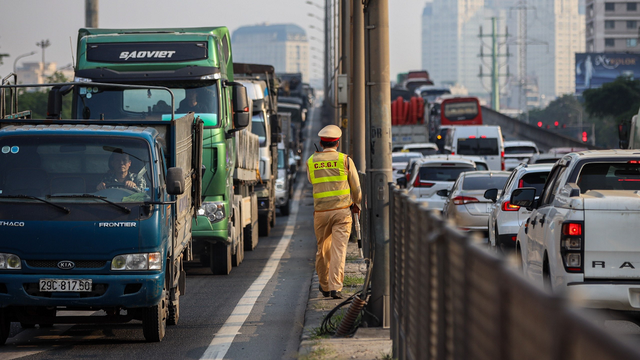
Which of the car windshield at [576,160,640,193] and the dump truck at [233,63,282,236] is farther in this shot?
the dump truck at [233,63,282,236]

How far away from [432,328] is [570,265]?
3297 millimetres

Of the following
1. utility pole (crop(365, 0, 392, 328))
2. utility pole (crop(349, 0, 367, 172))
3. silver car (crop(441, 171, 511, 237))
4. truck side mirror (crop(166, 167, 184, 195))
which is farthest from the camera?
utility pole (crop(349, 0, 367, 172))

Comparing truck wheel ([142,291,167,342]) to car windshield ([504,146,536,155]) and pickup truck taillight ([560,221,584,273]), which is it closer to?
pickup truck taillight ([560,221,584,273])

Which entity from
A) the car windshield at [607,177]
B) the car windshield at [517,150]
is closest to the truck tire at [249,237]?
the car windshield at [607,177]

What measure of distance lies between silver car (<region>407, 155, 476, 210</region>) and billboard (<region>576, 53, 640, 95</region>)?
94317 millimetres

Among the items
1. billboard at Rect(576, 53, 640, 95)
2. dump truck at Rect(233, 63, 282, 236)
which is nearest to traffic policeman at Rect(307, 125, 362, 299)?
dump truck at Rect(233, 63, 282, 236)

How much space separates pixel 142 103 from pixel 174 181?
197 inches

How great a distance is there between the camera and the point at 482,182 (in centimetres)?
1672

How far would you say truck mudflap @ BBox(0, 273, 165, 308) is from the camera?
7.35 m

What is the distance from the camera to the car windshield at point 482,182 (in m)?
16.5

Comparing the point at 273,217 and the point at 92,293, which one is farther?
the point at 273,217

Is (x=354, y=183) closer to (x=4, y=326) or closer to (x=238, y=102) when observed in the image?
(x=238, y=102)

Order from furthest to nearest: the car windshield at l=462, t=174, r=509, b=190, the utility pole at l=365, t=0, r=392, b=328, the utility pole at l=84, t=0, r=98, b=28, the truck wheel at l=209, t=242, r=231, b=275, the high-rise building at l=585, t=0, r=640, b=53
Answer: the high-rise building at l=585, t=0, r=640, b=53 < the utility pole at l=84, t=0, r=98, b=28 < the car windshield at l=462, t=174, r=509, b=190 < the truck wheel at l=209, t=242, r=231, b=275 < the utility pole at l=365, t=0, r=392, b=328

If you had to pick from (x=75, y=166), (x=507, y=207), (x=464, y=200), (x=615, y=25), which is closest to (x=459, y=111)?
(x=464, y=200)
